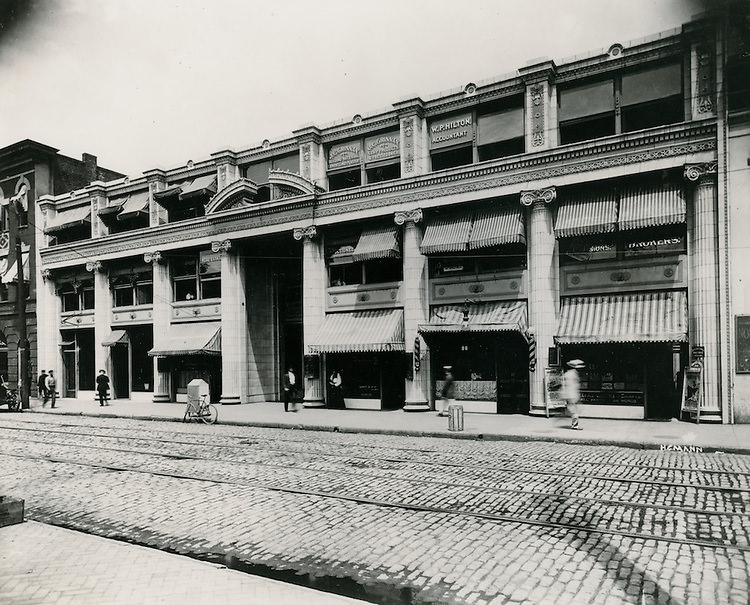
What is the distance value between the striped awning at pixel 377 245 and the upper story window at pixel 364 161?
7.01 ft

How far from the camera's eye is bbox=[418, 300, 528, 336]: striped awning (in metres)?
18.3

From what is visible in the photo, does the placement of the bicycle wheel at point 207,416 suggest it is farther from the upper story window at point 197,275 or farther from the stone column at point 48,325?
the stone column at point 48,325

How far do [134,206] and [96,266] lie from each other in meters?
4.04

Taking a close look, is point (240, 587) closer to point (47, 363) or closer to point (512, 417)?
point (512, 417)

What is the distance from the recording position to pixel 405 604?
196 inches

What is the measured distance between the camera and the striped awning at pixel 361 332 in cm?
2038

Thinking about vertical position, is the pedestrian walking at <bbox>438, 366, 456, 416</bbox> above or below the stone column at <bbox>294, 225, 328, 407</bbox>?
below

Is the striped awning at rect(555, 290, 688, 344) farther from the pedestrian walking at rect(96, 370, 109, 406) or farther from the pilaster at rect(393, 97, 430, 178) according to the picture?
the pedestrian walking at rect(96, 370, 109, 406)

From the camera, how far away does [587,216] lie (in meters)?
17.3

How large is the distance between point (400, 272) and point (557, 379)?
7364mm

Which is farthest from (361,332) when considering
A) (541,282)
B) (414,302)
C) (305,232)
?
(541,282)

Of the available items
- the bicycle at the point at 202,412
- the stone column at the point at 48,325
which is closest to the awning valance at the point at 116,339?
the stone column at the point at 48,325

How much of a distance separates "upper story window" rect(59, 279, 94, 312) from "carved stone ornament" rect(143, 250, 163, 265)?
5770 millimetres

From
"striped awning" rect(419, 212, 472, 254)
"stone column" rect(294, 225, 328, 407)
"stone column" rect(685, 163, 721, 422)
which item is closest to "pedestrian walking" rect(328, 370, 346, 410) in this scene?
"stone column" rect(294, 225, 328, 407)
